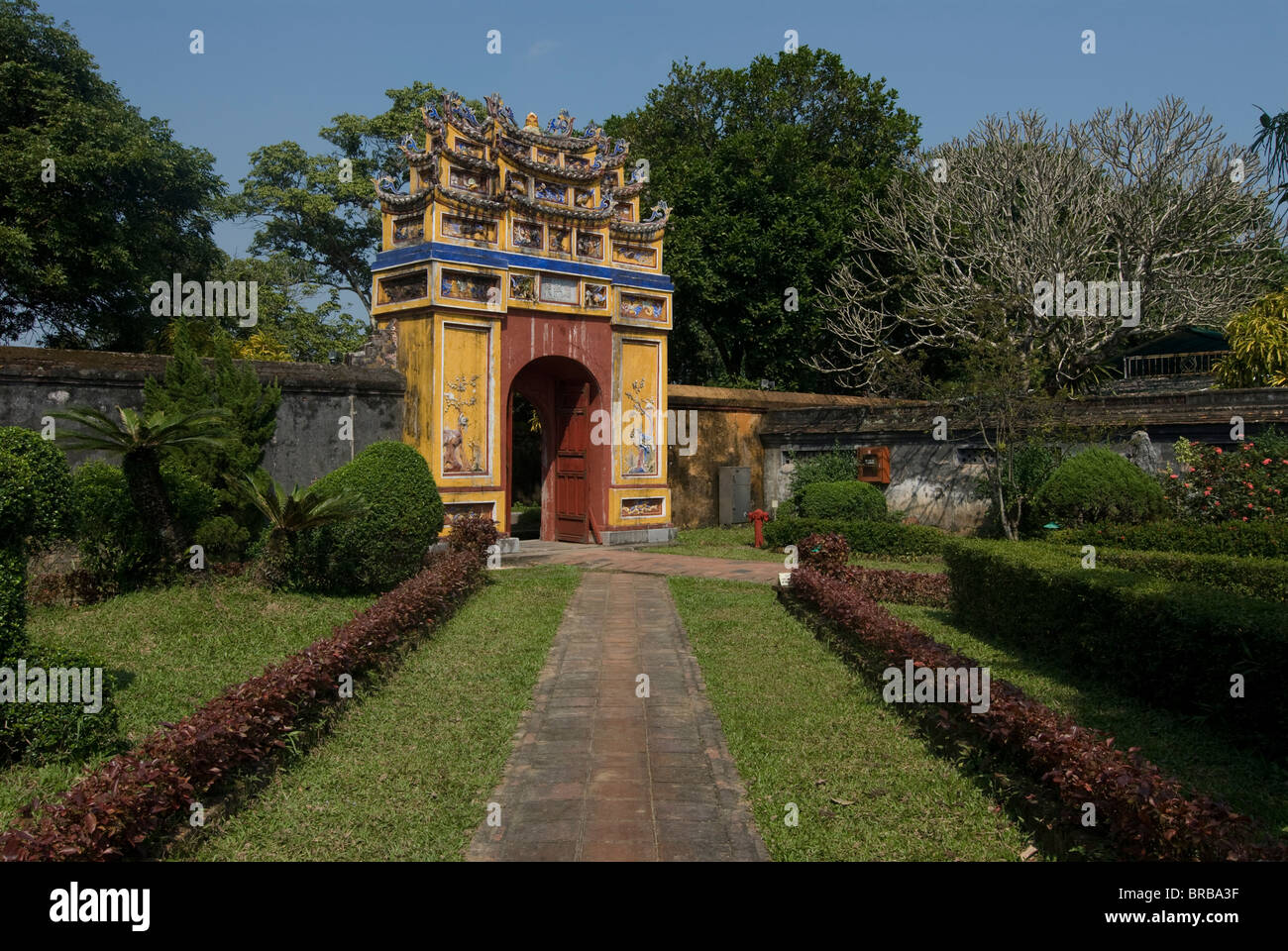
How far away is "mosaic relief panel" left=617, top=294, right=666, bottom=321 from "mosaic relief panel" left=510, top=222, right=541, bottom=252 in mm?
2035

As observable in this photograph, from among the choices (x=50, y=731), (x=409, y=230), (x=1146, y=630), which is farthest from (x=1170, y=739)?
(x=409, y=230)

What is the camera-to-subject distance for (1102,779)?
14.5 ft

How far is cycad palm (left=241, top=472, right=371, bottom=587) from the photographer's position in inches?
422

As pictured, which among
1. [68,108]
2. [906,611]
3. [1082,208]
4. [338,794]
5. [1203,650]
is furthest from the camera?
[1082,208]

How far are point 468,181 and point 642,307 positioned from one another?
13.3 ft

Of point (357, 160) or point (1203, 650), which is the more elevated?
point (357, 160)

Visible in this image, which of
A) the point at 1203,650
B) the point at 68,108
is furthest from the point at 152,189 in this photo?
the point at 1203,650

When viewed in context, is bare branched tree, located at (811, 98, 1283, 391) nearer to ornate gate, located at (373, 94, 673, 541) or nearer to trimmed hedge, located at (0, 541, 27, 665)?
ornate gate, located at (373, 94, 673, 541)

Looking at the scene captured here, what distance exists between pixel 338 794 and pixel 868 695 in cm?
410

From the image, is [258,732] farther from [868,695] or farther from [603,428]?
[603,428]

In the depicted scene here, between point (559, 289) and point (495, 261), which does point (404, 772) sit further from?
point (559, 289)

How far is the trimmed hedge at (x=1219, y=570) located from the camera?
9320 millimetres

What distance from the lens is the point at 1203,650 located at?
6.84 m

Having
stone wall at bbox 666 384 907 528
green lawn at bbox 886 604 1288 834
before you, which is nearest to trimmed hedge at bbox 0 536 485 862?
green lawn at bbox 886 604 1288 834
